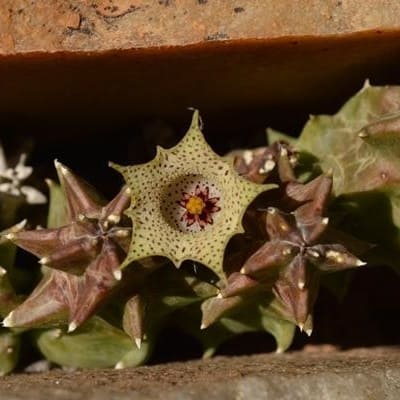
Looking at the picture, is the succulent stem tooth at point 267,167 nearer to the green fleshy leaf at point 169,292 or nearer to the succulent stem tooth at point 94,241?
the green fleshy leaf at point 169,292

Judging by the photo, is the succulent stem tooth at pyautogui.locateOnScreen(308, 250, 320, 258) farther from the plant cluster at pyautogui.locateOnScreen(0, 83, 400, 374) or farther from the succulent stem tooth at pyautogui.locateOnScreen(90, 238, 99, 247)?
the succulent stem tooth at pyautogui.locateOnScreen(90, 238, 99, 247)

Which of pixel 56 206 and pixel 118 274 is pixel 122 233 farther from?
pixel 56 206

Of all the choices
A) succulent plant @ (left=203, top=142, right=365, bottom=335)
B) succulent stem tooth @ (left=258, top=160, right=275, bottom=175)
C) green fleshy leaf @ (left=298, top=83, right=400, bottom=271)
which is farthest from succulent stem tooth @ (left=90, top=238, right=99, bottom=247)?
green fleshy leaf @ (left=298, top=83, right=400, bottom=271)

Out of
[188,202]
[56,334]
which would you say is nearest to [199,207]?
[188,202]

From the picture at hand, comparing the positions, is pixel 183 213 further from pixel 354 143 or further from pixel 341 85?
pixel 341 85

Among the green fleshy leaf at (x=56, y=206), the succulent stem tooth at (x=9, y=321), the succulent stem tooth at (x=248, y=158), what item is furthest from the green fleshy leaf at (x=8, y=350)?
the succulent stem tooth at (x=248, y=158)

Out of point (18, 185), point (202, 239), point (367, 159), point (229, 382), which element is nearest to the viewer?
point (229, 382)
